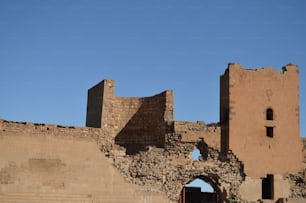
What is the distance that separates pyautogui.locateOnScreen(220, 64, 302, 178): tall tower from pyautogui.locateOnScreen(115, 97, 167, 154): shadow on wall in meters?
3.42

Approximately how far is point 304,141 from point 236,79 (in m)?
4.81

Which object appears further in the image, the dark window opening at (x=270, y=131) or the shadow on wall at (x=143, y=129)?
the shadow on wall at (x=143, y=129)

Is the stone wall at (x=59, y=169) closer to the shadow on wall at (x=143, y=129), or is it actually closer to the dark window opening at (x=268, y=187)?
the shadow on wall at (x=143, y=129)

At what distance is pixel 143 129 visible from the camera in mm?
27016

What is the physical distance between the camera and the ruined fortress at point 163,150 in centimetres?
2128

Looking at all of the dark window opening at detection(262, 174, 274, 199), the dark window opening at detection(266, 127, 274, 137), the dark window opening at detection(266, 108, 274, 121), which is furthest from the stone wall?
the dark window opening at detection(266, 108, 274, 121)

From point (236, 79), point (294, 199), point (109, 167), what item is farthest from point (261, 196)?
point (109, 167)

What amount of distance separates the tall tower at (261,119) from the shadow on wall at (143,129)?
11.2 feet

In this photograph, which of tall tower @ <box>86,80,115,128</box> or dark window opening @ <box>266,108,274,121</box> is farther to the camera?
dark window opening @ <box>266,108,274,121</box>

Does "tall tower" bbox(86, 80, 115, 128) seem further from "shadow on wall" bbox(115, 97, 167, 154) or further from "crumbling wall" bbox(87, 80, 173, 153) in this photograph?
"shadow on wall" bbox(115, 97, 167, 154)

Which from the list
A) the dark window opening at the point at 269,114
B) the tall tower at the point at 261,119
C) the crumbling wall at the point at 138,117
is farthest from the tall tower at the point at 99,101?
the dark window opening at the point at 269,114

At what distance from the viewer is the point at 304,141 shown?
85.4ft

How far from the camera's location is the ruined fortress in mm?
21281

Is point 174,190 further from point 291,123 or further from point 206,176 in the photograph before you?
point 291,123
